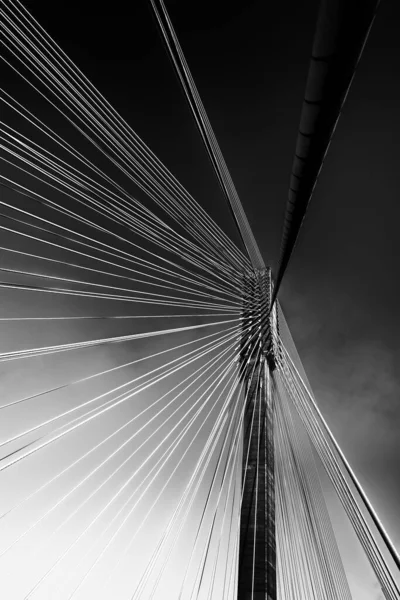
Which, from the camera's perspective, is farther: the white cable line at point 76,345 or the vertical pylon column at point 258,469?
the vertical pylon column at point 258,469

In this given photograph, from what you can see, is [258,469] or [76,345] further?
[258,469]

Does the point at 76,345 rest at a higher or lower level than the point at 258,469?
higher

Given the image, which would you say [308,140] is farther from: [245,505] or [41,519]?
[245,505]

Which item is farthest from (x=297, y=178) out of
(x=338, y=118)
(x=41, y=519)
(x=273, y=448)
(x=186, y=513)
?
(x=273, y=448)

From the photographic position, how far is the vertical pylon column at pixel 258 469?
14.1 ft

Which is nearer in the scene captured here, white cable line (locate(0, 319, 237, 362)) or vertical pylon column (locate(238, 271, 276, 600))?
white cable line (locate(0, 319, 237, 362))

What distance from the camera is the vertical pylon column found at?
429 centimetres

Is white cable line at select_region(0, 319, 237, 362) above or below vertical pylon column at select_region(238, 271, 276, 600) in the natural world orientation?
above

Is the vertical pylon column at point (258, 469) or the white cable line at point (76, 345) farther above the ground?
the white cable line at point (76, 345)

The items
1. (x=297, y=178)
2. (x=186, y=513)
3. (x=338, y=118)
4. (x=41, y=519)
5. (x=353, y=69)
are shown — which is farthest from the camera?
(x=186, y=513)

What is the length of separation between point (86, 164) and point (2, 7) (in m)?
1.44

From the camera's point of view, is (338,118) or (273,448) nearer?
(338,118)

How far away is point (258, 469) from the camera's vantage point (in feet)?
17.6

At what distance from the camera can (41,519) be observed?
204 centimetres
